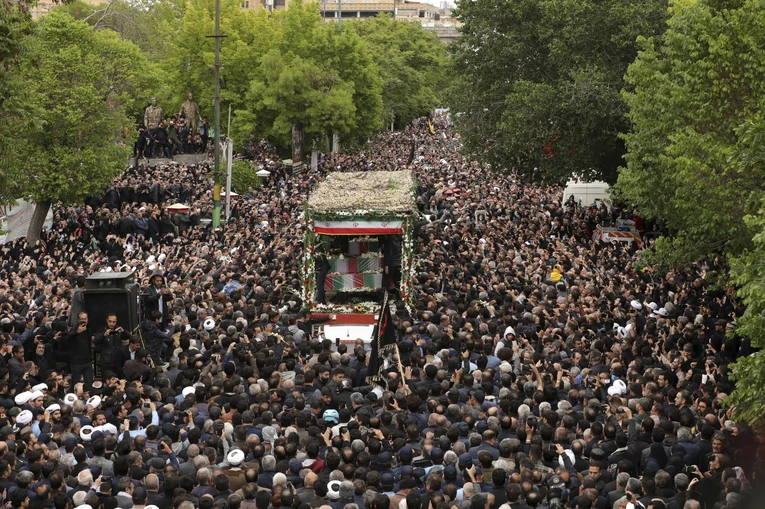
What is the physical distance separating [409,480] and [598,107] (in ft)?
75.2

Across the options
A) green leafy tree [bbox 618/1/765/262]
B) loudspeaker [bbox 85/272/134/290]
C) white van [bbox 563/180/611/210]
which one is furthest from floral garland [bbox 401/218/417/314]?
white van [bbox 563/180/611/210]

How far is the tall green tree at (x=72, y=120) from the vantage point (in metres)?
32.2

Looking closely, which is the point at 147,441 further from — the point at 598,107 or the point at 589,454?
the point at 598,107

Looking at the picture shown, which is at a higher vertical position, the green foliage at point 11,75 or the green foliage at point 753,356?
the green foliage at point 11,75

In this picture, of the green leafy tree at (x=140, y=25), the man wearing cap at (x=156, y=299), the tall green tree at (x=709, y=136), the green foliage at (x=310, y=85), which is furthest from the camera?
the green leafy tree at (x=140, y=25)

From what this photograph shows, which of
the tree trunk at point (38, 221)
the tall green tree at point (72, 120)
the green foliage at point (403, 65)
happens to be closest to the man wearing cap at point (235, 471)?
the tall green tree at point (72, 120)

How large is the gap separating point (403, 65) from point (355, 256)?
A: 183ft

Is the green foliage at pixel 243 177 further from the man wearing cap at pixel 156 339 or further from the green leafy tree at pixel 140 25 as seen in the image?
the man wearing cap at pixel 156 339

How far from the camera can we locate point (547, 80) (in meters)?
35.9

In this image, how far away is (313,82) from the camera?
53.6 m

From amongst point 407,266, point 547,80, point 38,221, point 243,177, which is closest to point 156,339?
point 407,266

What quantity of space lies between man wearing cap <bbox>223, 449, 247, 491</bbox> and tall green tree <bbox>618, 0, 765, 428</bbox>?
692cm

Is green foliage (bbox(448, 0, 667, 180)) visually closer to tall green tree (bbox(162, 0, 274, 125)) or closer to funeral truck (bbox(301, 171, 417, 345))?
funeral truck (bbox(301, 171, 417, 345))

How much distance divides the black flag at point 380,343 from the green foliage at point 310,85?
34748 mm
